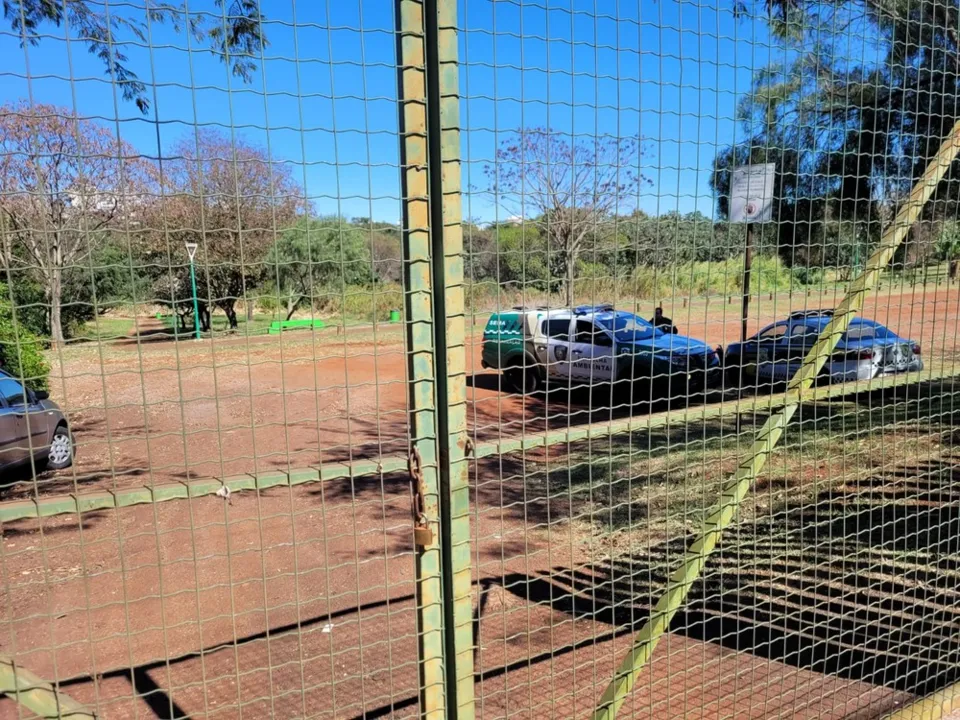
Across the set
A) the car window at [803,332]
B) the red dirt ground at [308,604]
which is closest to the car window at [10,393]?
the red dirt ground at [308,604]

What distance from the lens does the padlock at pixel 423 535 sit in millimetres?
1948

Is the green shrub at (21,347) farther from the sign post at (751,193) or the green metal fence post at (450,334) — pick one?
the sign post at (751,193)

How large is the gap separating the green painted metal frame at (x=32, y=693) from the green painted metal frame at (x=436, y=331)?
0.88 meters

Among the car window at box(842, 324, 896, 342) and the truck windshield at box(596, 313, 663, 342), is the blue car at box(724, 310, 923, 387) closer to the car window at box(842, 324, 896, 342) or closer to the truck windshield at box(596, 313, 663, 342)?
the car window at box(842, 324, 896, 342)

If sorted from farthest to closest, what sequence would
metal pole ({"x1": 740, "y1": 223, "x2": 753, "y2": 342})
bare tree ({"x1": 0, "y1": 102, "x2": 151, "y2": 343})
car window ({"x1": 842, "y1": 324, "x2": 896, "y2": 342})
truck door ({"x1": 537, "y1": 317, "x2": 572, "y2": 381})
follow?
car window ({"x1": 842, "y1": 324, "x2": 896, "y2": 342})
metal pole ({"x1": 740, "y1": 223, "x2": 753, "y2": 342})
truck door ({"x1": 537, "y1": 317, "x2": 572, "y2": 381})
bare tree ({"x1": 0, "y1": 102, "x2": 151, "y2": 343})

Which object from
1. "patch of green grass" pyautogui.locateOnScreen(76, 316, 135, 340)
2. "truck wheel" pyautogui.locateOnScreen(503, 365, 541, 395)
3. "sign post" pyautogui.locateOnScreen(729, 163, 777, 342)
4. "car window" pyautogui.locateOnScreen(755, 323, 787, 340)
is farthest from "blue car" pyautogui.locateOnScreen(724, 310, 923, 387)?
"patch of green grass" pyautogui.locateOnScreen(76, 316, 135, 340)

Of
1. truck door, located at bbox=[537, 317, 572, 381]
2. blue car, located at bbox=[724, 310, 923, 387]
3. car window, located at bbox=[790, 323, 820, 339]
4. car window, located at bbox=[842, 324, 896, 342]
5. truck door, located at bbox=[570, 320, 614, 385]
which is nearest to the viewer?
truck door, located at bbox=[537, 317, 572, 381]

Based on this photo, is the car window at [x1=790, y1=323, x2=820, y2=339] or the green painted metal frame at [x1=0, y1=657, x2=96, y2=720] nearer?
the green painted metal frame at [x1=0, y1=657, x2=96, y2=720]

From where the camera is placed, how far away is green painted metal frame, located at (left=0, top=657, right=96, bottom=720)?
1.68 metres

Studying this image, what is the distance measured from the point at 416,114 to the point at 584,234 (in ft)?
2.44

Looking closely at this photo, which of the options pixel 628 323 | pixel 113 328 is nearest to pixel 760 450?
pixel 628 323

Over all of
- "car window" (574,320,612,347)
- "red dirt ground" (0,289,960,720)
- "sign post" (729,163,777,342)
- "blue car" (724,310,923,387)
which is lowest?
"red dirt ground" (0,289,960,720)

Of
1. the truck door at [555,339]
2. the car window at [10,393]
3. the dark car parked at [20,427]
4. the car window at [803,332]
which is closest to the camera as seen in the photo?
the truck door at [555,339]

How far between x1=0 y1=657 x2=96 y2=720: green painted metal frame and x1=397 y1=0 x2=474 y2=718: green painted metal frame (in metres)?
0.88
